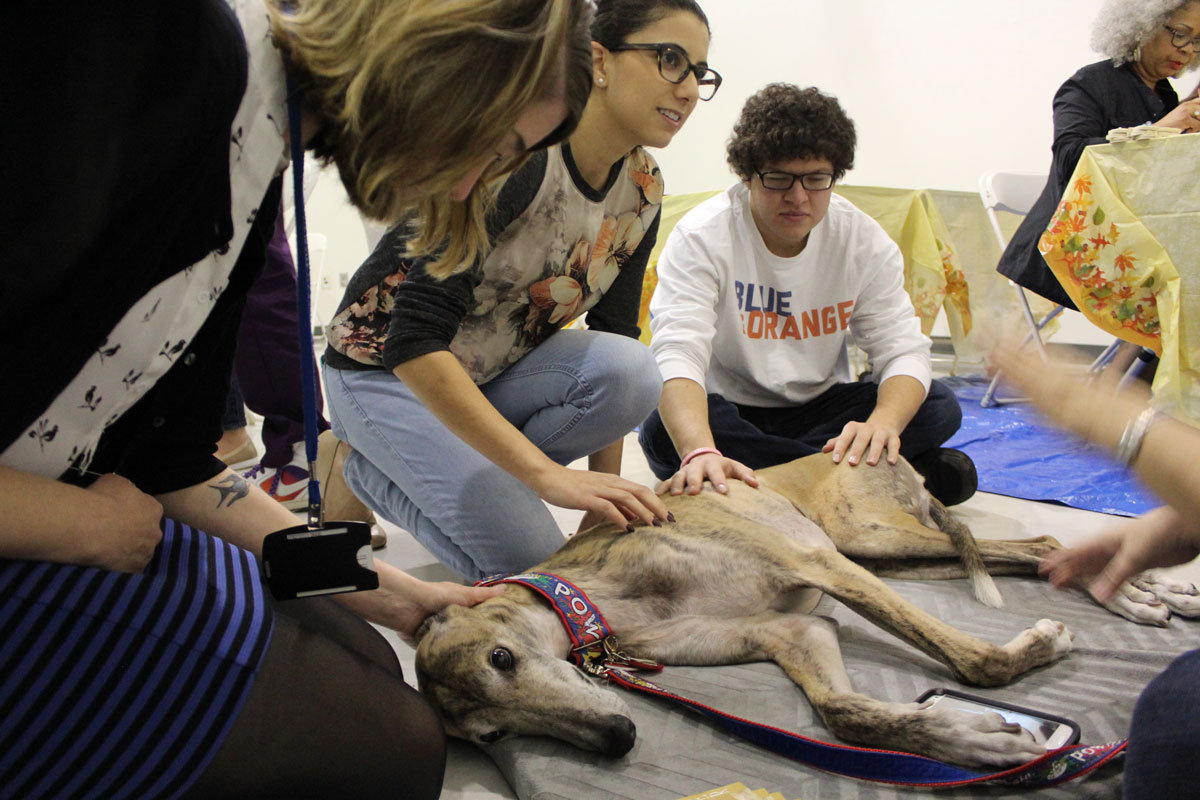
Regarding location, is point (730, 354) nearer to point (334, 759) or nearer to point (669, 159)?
point (334, 759)

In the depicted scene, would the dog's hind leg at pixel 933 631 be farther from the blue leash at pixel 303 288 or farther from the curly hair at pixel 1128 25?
the curly hair at pixel 1128 25

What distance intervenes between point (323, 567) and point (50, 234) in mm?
584

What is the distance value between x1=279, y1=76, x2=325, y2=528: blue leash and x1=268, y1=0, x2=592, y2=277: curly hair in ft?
0.11

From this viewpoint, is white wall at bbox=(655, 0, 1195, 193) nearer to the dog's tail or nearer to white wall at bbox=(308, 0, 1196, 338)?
white wall at bbox=(308, 0, 1196, 338)

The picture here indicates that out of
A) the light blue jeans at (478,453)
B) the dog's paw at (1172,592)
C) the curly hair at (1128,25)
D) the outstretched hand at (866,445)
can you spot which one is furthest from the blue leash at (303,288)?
the curly hair at (1128,25)

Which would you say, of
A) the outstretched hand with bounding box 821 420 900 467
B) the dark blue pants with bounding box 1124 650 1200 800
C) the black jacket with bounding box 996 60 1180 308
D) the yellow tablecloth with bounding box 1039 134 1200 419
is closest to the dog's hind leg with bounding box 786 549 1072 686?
the outstretched hand with bounding box 821 420 900 467

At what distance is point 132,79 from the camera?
810 mm

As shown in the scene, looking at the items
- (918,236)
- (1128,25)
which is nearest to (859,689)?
(1128,25)

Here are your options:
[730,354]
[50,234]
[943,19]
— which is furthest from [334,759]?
[943,19]

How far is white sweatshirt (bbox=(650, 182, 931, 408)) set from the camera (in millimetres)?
2670

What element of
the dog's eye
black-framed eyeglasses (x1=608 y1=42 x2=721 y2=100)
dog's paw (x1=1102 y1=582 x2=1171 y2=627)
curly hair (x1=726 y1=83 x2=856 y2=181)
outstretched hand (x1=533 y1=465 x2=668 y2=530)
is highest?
black-framed eyeglasses (x1=608 y1=42 x2=721 y2=100)

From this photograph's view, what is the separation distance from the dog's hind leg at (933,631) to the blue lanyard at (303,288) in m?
1.04

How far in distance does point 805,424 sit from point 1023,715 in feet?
4.56

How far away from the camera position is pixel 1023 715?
1495 millimetres
